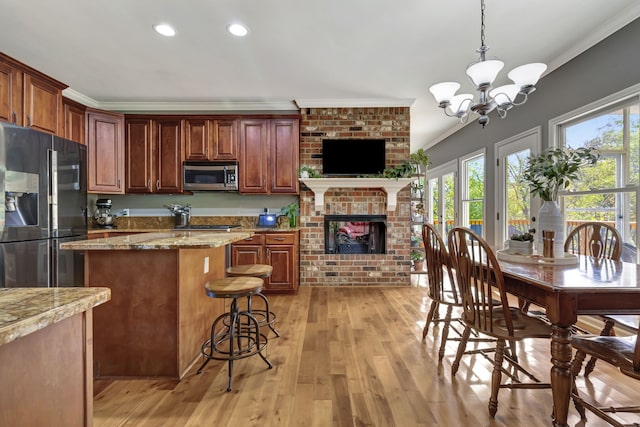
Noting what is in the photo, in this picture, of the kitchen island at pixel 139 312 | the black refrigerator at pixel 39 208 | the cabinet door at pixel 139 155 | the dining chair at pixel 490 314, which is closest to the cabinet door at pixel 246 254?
the cabinet door at pixel 139 155

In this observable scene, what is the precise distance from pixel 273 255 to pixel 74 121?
9.68 ft

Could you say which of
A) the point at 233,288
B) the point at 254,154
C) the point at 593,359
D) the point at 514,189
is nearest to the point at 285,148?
the point at 254,154

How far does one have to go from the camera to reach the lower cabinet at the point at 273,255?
385 cm

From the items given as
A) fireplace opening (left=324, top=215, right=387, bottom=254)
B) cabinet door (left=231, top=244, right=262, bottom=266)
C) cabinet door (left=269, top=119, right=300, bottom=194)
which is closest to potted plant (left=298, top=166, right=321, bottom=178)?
cabinet door (left=269, top=119, right=300, bottom=194)

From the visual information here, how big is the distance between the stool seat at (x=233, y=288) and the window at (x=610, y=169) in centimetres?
301

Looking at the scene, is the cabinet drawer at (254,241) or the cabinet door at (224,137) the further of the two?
the cabinet door at (224,137)

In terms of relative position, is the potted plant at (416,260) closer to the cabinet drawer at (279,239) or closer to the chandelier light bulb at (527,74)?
the cabinet drawer at (279,239)

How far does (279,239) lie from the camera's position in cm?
388

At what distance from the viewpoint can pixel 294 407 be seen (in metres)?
1.66

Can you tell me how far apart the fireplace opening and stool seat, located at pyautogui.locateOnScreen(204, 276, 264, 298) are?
7.65 feet

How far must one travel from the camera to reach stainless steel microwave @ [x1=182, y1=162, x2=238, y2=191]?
4.11 meters

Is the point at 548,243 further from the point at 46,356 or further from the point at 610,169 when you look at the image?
the point at 46,356

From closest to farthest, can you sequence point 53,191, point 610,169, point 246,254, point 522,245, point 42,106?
1. point 522,245
2. point 610,169
3. point 53,191
4. point 42,106
5. point 246,254

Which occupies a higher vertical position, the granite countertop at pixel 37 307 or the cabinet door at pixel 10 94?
the cabinet door at pixel 10 94
